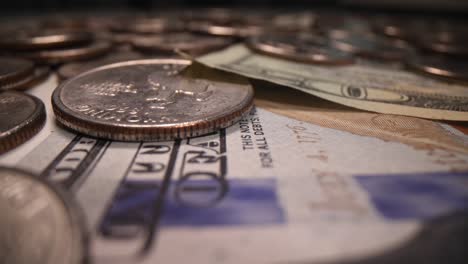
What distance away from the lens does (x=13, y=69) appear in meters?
0.71

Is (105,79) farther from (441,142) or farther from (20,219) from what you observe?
(441,142)

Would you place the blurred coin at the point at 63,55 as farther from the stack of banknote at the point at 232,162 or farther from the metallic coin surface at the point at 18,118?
the metallic coin surface at the point at 18,118

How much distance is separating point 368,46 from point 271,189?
944 mm

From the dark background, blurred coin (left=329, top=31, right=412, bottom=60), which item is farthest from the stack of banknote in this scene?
the dark background

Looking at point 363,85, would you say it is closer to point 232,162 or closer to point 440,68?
point 440,68

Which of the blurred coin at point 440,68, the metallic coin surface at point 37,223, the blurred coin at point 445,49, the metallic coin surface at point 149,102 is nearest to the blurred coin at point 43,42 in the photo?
the metallic coin surface at point 149,102

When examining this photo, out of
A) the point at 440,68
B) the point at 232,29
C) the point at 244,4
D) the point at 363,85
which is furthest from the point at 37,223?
the point at 244,4

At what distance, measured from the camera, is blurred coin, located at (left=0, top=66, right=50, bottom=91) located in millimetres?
675

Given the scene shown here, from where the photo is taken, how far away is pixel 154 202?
395 mm

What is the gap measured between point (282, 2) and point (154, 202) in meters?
2.73

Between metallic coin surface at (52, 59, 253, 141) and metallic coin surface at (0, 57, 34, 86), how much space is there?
0.14m

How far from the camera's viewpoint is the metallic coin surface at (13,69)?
67 centimetres

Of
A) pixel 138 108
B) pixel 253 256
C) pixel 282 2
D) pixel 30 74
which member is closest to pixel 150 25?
pixel 30 74

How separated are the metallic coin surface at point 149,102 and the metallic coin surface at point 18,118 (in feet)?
0.10
